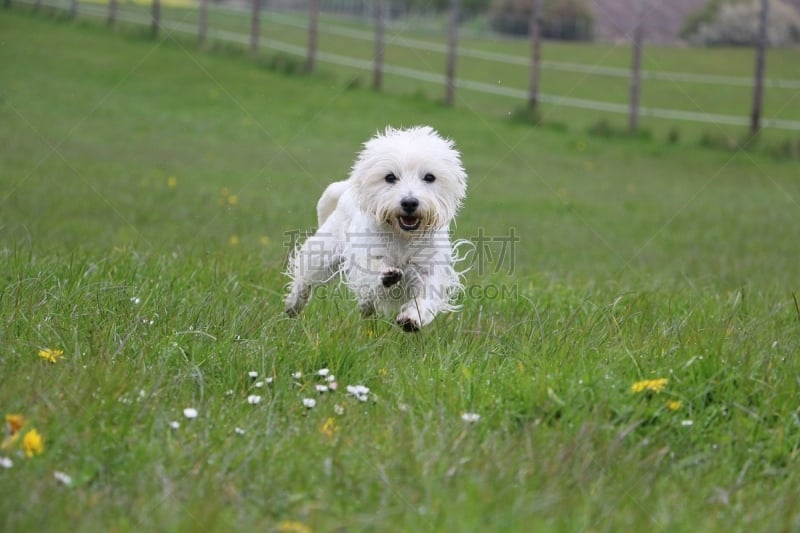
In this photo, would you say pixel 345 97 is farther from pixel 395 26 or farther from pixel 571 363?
pixel 571 363

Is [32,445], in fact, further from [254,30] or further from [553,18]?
[553,18]

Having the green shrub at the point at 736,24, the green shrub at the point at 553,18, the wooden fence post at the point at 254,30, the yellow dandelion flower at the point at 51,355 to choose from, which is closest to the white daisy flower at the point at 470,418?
the yellow dandelion flower at the point at 51,355

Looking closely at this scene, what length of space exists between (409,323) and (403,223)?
786 mm

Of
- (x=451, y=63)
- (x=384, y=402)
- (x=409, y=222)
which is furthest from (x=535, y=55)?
(x=384, y=402)

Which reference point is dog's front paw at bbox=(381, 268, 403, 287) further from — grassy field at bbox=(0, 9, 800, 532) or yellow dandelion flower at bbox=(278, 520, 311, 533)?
yellow dandelion flower at bbox=(278, 520, 311, 533)

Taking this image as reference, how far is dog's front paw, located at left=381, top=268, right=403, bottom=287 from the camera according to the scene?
200 inches

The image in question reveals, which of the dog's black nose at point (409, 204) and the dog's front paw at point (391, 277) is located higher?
the dog's black nose at point (409, 204)

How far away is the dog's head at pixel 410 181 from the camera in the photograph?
5.28 meters

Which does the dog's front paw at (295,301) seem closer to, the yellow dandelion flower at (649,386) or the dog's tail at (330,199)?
the dog's tail at (330,199)

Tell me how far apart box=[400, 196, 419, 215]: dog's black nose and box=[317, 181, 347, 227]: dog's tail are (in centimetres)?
107

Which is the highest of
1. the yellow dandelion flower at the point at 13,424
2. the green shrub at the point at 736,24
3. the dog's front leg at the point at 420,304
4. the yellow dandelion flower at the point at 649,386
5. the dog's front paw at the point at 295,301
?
the green shrub at the point at 736,24

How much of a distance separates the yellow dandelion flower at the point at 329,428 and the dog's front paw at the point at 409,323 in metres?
1.34

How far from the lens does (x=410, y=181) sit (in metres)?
5.31

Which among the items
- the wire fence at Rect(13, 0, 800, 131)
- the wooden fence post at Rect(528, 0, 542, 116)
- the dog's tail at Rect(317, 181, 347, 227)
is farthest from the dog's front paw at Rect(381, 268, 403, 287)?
the wire fence at Rect(13, 0, 800, 131)
